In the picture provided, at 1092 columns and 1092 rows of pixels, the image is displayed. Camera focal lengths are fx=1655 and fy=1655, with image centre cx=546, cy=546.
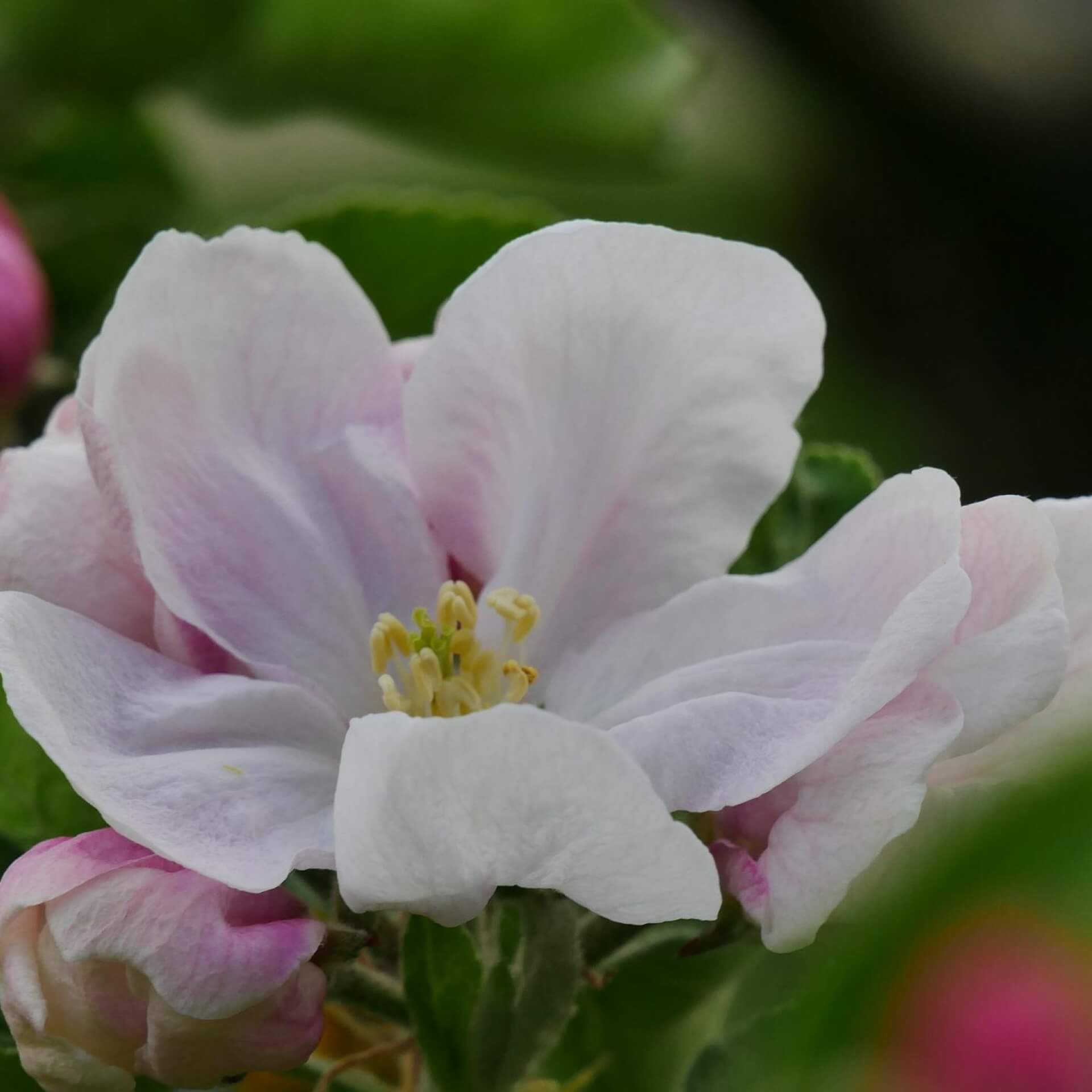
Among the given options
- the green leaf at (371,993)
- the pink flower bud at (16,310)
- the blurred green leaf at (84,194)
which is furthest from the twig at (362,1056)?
the blurred green leaf at (84,194)

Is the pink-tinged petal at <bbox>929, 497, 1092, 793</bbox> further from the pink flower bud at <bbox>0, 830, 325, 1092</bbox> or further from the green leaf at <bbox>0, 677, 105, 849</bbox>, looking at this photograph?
the green leaf at <bbox>0, 677, 105, 849</bbox>

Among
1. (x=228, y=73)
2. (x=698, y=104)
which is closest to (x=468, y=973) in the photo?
(x=228, y=73)

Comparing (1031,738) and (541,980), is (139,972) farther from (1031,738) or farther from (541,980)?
(1031,738)

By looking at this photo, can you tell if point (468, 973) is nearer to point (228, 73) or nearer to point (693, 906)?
point (693, 906)

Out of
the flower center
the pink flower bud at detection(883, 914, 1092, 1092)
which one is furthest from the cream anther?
the pink flower bud at detection(883, 914, 1092, 1092)

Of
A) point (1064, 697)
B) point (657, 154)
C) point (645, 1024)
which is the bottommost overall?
point (645, 1024)

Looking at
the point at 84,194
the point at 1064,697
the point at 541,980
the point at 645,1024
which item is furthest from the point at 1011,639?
the point at 84,194
